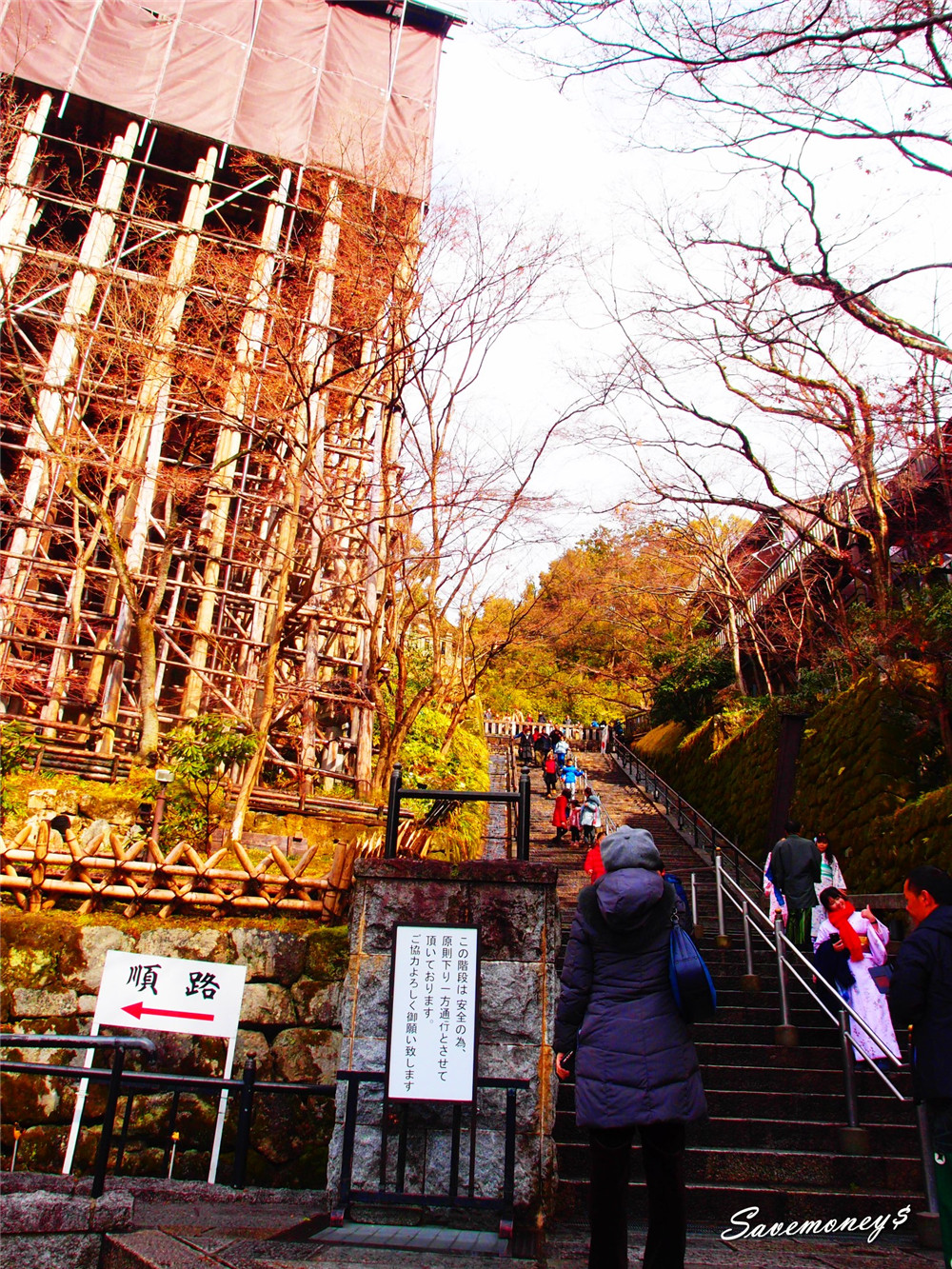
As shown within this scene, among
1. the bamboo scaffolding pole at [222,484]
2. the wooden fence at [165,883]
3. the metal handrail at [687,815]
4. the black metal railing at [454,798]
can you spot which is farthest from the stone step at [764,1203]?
the bamboo scaffolding pole at [222,484]

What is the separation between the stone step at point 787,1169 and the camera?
Result: 4801 millimetres

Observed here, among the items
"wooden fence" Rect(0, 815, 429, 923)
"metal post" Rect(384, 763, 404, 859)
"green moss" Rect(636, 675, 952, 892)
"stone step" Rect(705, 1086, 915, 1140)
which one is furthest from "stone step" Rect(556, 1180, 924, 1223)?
"green moss" Rect(636, 675, 952, 892)

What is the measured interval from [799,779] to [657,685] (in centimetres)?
961

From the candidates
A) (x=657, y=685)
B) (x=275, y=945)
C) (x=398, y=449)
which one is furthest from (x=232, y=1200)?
(x=657, y=685)

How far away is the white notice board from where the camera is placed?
13.6ft

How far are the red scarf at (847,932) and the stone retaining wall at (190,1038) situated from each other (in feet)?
12.6

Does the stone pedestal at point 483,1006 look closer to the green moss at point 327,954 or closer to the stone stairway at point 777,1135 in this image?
the stone stairway at point 777,1135

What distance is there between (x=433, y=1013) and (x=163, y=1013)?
79.7 inches

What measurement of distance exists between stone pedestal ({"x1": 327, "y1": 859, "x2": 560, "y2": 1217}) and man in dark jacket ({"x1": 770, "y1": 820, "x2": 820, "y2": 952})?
4336 millimetres

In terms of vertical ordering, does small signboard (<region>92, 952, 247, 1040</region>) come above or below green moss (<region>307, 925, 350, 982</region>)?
below

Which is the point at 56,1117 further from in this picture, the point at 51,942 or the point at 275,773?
the point at 275,773

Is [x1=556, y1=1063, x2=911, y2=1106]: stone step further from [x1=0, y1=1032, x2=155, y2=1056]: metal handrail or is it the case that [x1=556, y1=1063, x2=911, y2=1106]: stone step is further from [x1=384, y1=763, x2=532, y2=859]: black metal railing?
[x1=0, y1=1032, x2=155, y2=1056]: metal handrail

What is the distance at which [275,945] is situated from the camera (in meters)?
6.25

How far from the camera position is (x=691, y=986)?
3.11 meters
